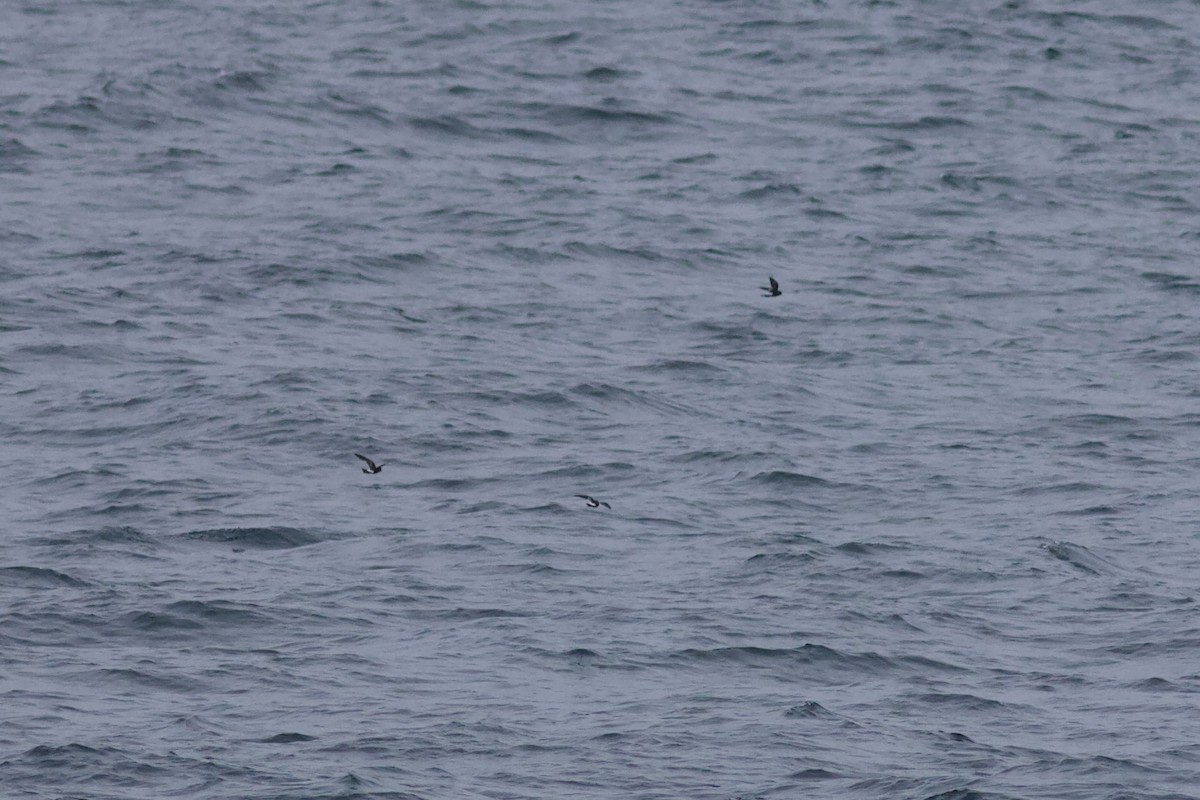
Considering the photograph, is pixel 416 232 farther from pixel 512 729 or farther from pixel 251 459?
pixel 512 729

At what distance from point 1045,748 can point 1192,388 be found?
14894 millimetres

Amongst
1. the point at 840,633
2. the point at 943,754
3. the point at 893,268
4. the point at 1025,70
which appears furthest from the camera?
the point at 1025,70

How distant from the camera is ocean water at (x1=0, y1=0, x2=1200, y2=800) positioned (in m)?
27.3

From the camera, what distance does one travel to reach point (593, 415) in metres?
38.4

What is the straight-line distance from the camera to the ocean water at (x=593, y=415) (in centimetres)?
2733

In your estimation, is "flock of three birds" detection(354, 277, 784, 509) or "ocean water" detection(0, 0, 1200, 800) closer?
"ocean water" detection(0, 0, 1200, 800)

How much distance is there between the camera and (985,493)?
35.4 meters

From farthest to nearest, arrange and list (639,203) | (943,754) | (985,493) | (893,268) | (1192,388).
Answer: (639,203), (893,268), (1192,388), (985,493), (943,754)

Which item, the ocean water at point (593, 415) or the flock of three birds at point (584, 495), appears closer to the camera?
the ocean water at point (593, 415)

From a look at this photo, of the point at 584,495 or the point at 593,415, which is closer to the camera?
the point at 584,495

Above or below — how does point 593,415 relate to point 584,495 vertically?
below

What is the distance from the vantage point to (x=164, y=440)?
119 feet

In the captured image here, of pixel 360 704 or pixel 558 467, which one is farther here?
pixel 558 467

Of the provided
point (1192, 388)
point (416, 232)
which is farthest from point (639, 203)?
point (1192, 388)
